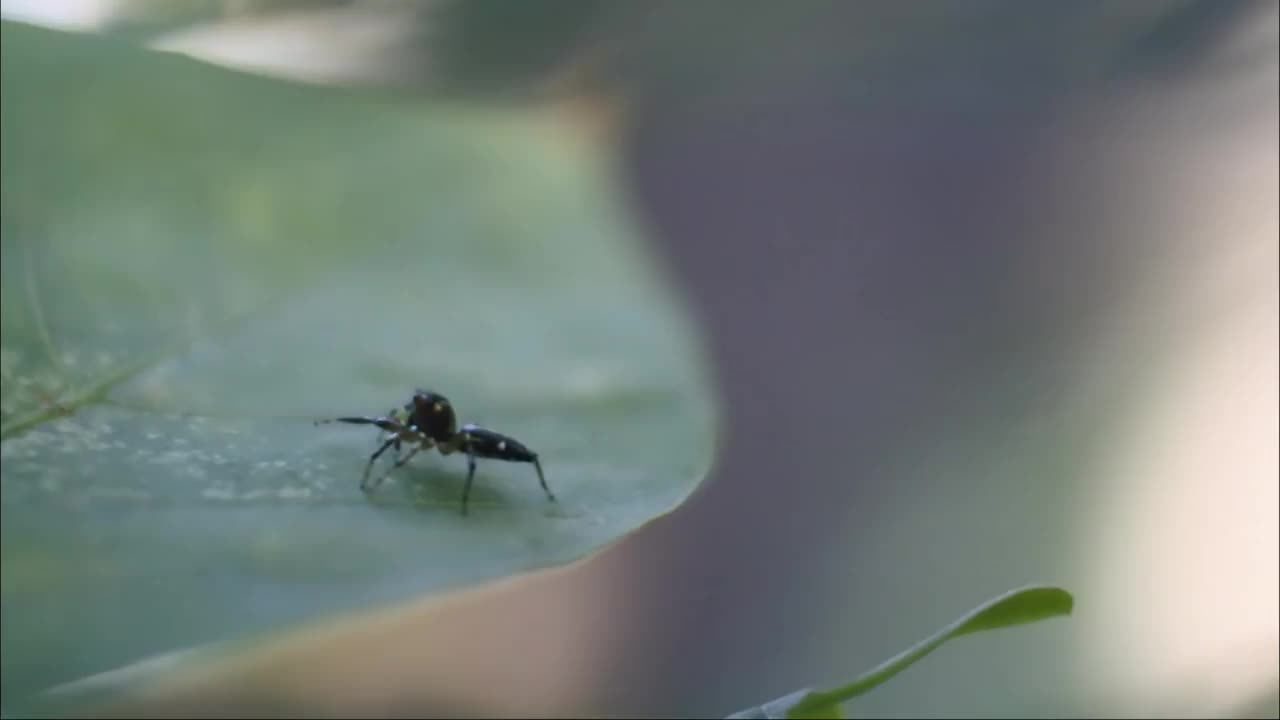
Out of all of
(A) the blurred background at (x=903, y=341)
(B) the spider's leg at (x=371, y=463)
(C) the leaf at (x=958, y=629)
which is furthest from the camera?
(A) the blurred background at (x=903, y=341)

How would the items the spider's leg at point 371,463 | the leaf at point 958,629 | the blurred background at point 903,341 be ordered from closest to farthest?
the leaf at point 958,629 < the spider's leg at point 371,463 < the blurred background at point 903,341

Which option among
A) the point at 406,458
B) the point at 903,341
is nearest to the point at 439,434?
the point at 406,458

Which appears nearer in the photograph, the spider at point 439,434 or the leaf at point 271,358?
the leaf at point 271,358

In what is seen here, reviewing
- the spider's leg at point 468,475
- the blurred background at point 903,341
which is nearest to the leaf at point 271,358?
the spider's leg at point 468,475

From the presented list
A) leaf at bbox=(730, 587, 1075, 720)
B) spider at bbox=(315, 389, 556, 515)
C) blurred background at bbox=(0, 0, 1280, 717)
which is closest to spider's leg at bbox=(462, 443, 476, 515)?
spider at bbox=(315, 389, 556, 515)

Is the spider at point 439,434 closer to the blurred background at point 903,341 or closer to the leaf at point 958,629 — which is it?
the leaf at point 958,629

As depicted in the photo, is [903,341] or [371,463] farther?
[903,341]

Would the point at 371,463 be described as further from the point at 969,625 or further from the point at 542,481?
the point at 969,625
